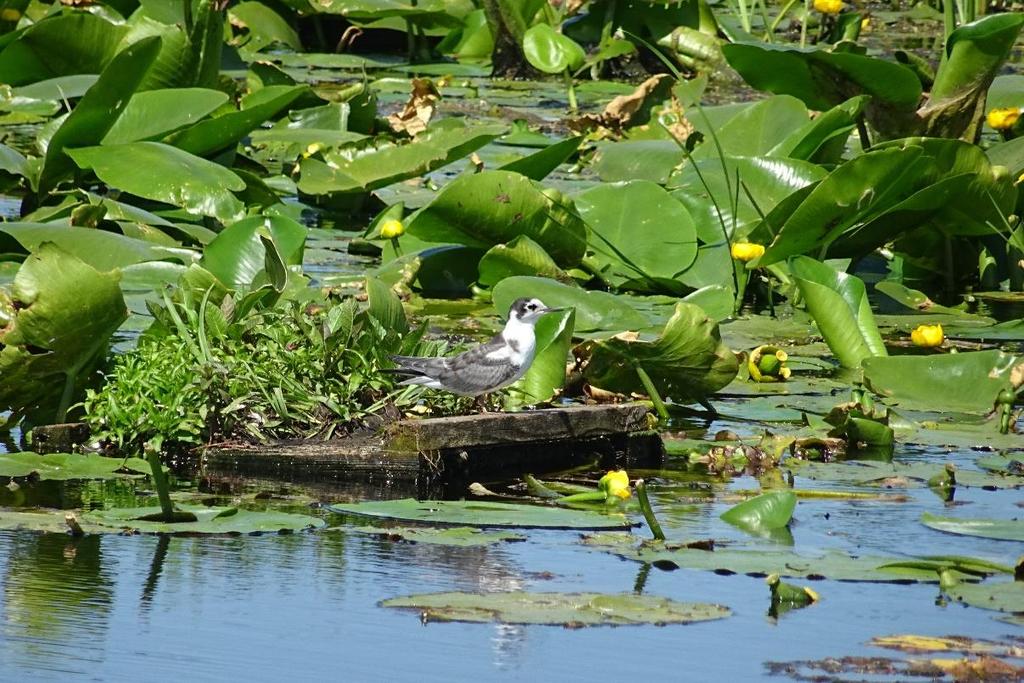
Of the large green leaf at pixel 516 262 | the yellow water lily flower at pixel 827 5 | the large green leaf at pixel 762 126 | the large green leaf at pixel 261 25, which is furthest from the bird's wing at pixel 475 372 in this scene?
the large green leaf at pixel 261 25

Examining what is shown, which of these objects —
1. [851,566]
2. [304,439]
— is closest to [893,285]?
[304,439]

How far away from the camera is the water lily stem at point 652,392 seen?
18.4 feet

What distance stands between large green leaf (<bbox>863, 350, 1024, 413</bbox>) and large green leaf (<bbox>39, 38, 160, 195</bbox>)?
3288mm

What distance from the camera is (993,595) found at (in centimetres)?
371

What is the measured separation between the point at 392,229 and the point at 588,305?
142 cm

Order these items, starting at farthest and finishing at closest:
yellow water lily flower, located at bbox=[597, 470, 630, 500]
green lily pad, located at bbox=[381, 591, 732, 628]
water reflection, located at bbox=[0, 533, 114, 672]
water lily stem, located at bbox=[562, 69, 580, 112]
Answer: water lily stem, located at bbox=[562, 69, 580, 112] < yellow water lily flower, located at bbox=[597, 470, 630, 500] < green lily pad, located at bbox=[381, 591, 732, 628] < water reflection, located at bbox=[0, 533, 114, 672]

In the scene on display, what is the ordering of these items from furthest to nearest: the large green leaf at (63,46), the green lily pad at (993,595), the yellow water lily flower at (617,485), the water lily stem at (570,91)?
the water lily stem at (570,91)
the large green leaf at (63,46)
the yellow water lily flower at (617,485)
the green lily pad at (993,595)

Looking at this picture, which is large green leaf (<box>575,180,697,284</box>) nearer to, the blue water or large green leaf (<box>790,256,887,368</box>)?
large green leaf (<box>790,256,887,368</box>)

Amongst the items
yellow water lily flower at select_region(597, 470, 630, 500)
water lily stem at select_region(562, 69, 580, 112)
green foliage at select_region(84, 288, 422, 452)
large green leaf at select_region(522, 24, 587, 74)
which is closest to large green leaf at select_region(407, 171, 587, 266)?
green foliage at select_region(84, 288, 422, 452)

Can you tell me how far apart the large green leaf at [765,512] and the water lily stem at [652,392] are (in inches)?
46.8

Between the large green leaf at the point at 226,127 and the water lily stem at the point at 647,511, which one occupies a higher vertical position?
the large green leaf at the point at 226,127

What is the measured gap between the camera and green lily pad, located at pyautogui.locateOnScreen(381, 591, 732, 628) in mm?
3477

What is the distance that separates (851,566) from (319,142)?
653cm

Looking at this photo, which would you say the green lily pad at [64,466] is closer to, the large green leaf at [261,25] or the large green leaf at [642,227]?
the large green leaf at [642,227]
